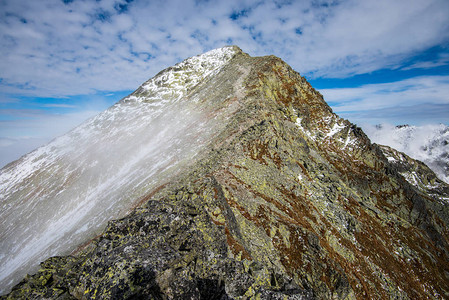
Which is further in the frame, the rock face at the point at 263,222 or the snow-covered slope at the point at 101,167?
the snow-covered slope at the point at 101,167

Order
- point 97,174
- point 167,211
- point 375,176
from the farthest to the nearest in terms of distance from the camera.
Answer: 1. point 97,174
2. point 375,176
3. point 167,211

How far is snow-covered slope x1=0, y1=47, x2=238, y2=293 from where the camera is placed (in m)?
41.0

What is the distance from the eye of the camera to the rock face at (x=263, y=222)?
32.2 feet

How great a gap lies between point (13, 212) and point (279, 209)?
89601 mm

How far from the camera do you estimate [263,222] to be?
69.1 feet

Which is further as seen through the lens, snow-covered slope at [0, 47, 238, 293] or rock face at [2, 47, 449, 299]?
snow-covered slope at [0, 47, 238, 293]

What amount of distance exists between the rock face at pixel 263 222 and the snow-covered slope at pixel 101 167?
2.75 m

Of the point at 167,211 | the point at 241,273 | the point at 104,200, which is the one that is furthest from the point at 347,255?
the point at 104,200

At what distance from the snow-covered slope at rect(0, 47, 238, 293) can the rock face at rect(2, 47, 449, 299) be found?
2747 millimetres

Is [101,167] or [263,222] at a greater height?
[101,167]

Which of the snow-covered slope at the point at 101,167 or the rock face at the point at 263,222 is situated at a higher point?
the snow-covered slope at the point at 101,167

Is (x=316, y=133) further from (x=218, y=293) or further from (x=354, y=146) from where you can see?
(x=218, y=293)

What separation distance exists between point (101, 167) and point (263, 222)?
63.6 meters

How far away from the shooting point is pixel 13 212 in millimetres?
69812
